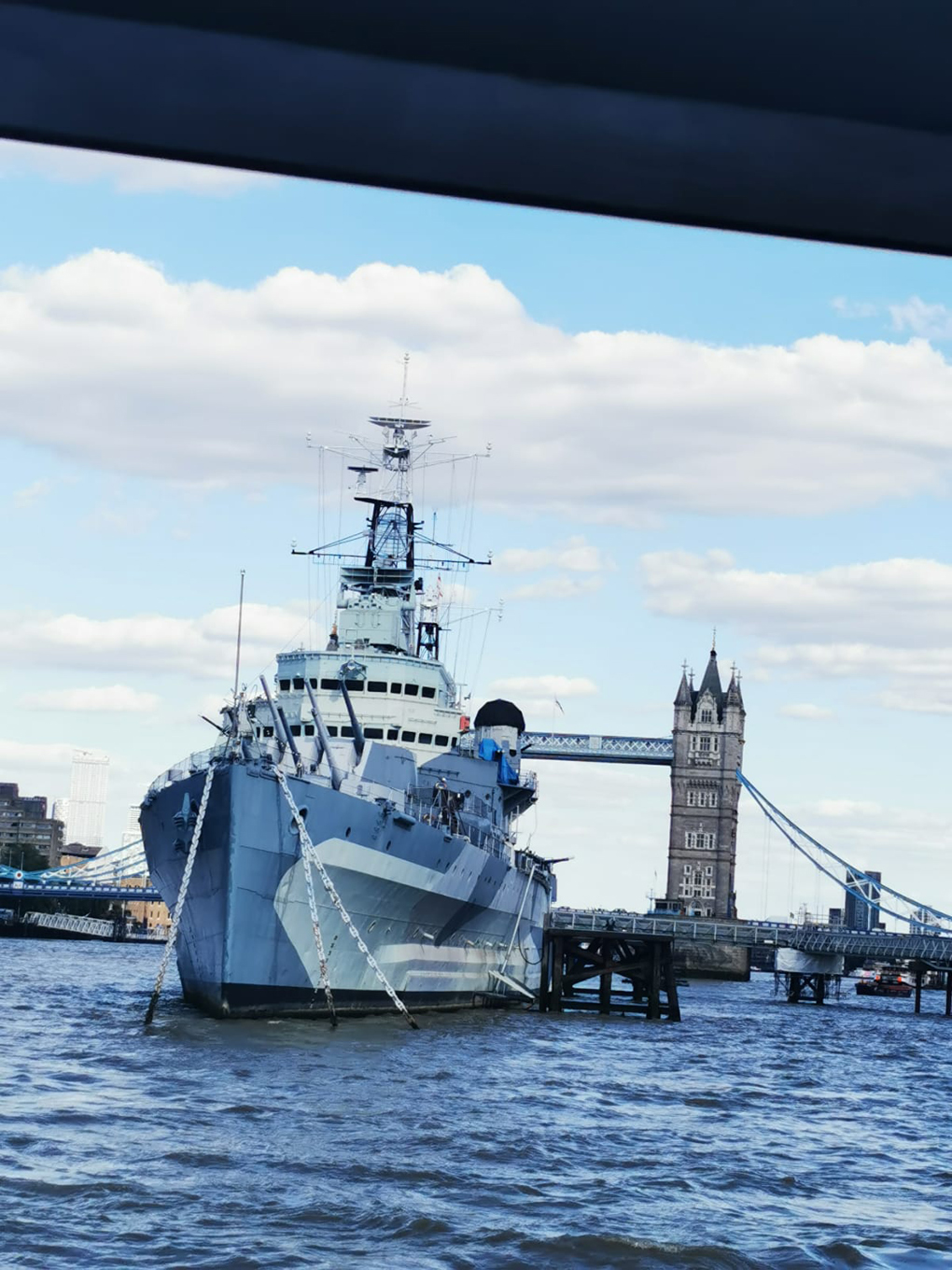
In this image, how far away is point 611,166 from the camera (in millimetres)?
3037

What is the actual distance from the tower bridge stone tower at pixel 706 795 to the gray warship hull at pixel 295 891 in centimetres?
8447

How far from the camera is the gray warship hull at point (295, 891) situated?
26906 millimetres

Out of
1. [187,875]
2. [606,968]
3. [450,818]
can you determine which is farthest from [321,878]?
[606,968]

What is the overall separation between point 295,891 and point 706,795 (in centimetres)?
9467

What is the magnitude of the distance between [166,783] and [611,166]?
30.7 m

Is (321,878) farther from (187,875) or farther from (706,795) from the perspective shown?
(706,795)

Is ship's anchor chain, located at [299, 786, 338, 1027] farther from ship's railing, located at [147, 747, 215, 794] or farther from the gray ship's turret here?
the gray ship's turret

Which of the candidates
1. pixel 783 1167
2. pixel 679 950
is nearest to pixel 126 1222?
pixel 783 1167

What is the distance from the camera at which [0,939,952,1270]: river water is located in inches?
526

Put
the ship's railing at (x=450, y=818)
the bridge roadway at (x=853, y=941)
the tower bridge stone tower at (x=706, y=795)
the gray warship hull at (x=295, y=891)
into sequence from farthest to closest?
Result: the tower bridge stone tower at (x=706, y=795)
the bridge roadway at (x=853, y=941)
the ship's railing at (x=450, y=818)
the gray warship hull at (x=295, y=891)

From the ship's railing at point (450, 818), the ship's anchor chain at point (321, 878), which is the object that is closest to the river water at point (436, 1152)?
the ship's anchor chain at point (321, 878)

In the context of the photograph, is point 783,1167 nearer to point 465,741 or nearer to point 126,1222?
point 126,1222

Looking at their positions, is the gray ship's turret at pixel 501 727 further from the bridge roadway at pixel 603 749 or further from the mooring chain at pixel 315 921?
the bridge roadway at pixel 603 749

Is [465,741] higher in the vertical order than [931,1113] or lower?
higher
